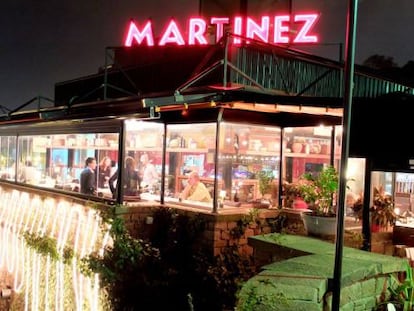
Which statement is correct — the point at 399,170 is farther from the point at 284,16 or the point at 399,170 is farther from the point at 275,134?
the point at 284,16

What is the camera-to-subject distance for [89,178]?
35.2ft

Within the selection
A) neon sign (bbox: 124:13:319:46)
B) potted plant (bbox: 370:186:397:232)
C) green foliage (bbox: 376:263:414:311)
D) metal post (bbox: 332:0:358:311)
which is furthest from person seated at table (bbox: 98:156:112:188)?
metal post (bbox: 332:0:358:311)

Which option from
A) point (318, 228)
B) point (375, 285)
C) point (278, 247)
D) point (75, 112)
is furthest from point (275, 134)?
point (375, 285)

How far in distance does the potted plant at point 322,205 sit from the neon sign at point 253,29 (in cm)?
695

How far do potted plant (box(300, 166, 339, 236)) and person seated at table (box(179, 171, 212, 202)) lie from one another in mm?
2985

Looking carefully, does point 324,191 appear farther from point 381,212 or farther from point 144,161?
point 144,161

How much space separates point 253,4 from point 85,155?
21.8ft

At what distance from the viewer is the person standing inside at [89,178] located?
34.7 feet

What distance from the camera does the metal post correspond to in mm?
3510

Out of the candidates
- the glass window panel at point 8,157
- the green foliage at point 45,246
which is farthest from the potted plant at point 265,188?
the glass window panel at point 8,157

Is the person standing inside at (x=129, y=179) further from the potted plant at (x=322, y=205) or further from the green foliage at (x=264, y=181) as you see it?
the potted plant at (x=322, y=205)

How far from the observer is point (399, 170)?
10070 millimetres

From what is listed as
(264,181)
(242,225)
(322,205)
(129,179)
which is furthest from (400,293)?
(129,179)

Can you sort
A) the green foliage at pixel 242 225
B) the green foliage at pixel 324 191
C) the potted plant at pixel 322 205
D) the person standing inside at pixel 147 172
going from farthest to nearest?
the person standing inside at pixel 147 172
the green foliage at pixel 242 225
the green foliage at pixel 324 191
the potted plant at pixel 322 205
